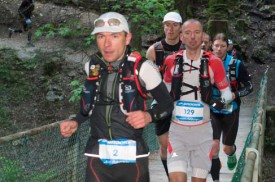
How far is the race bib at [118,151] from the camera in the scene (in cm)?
390

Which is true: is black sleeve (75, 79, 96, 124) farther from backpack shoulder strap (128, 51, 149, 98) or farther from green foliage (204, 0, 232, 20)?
green foliage (204, 0, 232, 20)

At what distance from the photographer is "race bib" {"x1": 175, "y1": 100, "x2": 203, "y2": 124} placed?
519 centimetres

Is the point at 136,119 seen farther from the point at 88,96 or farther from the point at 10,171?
the point at 10,171

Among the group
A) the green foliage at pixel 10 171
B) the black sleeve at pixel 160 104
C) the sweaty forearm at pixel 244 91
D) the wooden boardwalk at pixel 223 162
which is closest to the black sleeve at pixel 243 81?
the sweaty forearm at pixel 244 91

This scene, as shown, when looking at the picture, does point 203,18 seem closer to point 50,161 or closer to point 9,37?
point 9,37

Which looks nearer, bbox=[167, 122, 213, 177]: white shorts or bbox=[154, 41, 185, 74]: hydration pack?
bbox=[167, 122, 213, 177]: white shorts

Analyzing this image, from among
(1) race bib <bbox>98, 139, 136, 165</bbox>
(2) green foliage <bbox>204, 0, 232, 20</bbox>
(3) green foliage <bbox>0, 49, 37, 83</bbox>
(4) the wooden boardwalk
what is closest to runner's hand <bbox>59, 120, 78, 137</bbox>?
(1) race bib <bbox>98, 139, 136, 165</bbox>

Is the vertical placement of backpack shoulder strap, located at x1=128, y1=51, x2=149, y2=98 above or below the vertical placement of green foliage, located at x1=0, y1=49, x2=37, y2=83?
above

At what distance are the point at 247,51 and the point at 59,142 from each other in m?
18.3

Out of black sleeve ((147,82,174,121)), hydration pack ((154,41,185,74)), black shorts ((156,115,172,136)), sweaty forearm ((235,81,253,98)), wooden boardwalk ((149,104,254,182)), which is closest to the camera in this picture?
black sleeve ((147,82,174,121))

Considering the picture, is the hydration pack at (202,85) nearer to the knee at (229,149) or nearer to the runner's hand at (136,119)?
the runner's hand at (136,119)

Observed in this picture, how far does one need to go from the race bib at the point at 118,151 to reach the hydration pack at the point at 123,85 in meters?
0.25

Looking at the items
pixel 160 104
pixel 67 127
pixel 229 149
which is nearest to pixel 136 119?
pixel 160 104

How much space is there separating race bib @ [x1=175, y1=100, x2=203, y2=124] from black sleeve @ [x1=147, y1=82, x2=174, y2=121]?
1.30 metres
